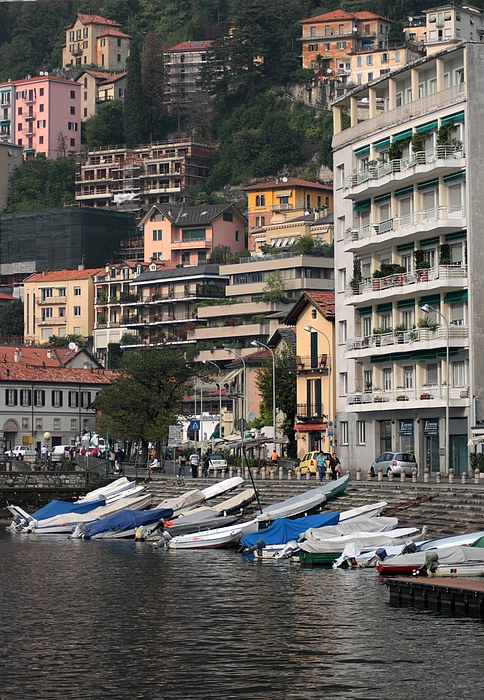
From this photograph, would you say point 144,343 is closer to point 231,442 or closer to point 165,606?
point 231,442

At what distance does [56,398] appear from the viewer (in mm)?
136625

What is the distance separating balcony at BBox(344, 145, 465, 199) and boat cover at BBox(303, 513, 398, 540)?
30493 mm

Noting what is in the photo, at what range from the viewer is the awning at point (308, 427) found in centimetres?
9828

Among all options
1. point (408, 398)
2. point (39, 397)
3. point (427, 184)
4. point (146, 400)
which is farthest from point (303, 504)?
point (39, 397)

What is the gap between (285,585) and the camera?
4822 centimetres

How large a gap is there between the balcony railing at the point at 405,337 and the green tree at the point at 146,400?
737 inches

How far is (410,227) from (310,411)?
66.9ft

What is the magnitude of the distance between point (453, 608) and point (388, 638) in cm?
440

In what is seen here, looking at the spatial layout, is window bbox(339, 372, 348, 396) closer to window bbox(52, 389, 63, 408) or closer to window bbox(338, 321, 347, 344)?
window bbox(338, 321, 347, 344)

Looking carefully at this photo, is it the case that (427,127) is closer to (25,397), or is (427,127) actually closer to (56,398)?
(25,397)

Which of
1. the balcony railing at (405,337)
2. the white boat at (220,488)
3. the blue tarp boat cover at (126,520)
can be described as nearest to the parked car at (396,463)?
the balcony railing at (405,337)

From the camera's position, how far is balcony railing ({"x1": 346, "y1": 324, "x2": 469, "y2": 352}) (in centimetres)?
8012

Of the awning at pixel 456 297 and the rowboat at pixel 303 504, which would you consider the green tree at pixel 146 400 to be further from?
the rowboat at pixel 303 504

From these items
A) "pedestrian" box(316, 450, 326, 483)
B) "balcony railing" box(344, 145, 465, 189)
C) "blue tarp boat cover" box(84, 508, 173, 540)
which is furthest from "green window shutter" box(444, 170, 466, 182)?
"blue tarp boat cover" box(84, 508, 173, 540)
